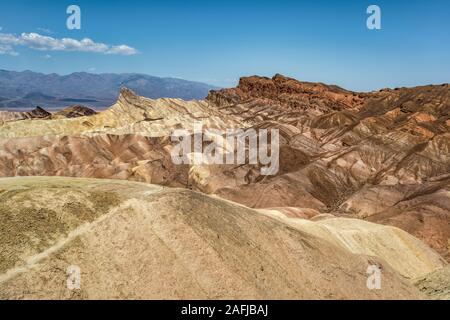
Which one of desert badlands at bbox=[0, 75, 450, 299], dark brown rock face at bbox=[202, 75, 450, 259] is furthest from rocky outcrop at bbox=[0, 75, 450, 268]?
desert badlands at bbox=[0, 75, 450, 299]

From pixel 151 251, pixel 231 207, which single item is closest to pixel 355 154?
pixel 231 207

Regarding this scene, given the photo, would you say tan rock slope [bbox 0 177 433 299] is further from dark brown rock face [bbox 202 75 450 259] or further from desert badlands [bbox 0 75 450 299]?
dark brown rock face [bbox 202 75 450 259]

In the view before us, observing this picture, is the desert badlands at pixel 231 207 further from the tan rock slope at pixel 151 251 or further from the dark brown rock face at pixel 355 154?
the dark brown rock face at pixel 355 154

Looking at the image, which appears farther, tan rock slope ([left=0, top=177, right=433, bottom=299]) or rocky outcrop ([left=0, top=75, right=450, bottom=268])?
→ rocky outcrop ([left=0, top=75, right=450, bottom=268])

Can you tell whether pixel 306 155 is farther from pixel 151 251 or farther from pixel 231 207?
pixel 151 251

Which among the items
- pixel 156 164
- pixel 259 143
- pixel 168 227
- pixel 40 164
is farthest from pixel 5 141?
pixel 168 227
